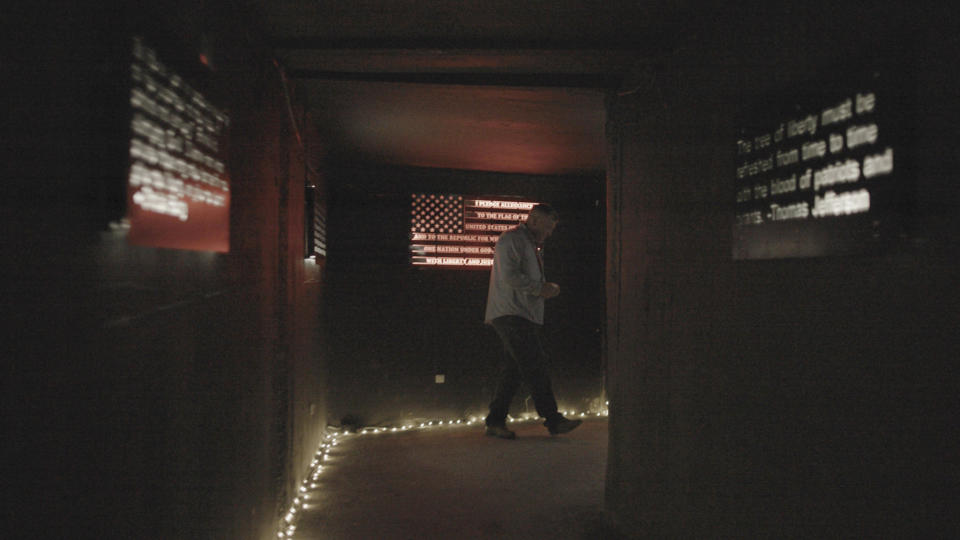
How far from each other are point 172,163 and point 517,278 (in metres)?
2.93

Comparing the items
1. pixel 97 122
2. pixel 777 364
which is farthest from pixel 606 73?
pixel 97 122

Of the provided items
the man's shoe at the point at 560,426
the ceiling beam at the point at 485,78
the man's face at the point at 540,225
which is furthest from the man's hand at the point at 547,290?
the ceiling beam at the point at 485,78

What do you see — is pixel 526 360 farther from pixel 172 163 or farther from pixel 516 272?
pixel 172 163

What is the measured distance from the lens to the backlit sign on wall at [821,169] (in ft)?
3.76

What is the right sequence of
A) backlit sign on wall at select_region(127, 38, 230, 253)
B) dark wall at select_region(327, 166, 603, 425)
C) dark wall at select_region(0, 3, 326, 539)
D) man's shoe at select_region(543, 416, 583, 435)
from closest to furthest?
dark wall at select_region(0, 3, 326, 539) → backlit sign on wall at select_region(127, 38, 230, 253) → man's shoe at select_region(543, 416, 583, 435) → dark wall at select_region(327, 166, 603, 425)

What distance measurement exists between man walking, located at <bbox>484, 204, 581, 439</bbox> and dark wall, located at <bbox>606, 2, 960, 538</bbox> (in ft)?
4.08

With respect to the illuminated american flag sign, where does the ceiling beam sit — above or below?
above

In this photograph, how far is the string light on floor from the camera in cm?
263

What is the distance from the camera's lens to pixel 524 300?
4.04 metres

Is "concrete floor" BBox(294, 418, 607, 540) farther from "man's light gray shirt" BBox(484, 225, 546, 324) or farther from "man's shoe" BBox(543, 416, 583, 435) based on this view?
"man's light gray shirt" BBox(484, 225, 546, 324)

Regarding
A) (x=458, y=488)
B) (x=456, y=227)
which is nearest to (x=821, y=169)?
(x=458, y=488)

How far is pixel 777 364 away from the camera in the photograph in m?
1.54

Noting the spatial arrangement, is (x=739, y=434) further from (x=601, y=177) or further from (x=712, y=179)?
(x=601, y=177)

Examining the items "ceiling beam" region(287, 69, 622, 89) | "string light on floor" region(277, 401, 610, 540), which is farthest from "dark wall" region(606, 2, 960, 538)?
"string light on floor" region(277, 401, 610, 540)
